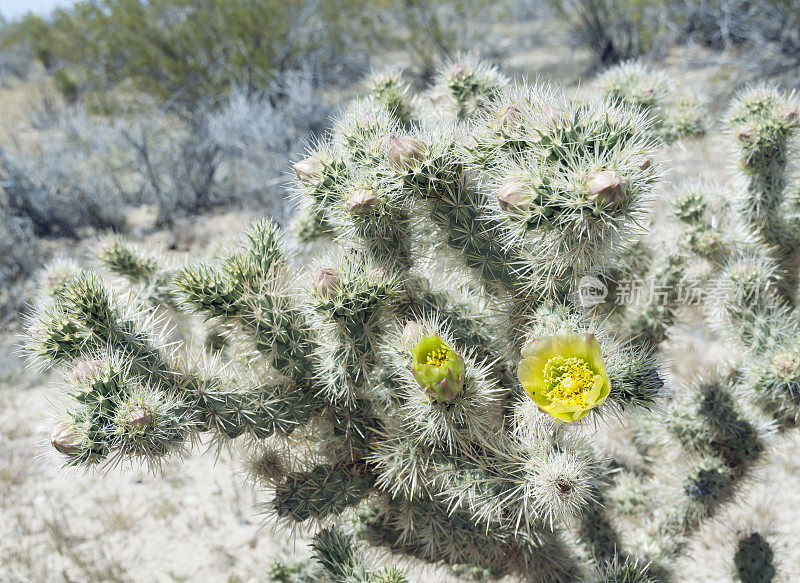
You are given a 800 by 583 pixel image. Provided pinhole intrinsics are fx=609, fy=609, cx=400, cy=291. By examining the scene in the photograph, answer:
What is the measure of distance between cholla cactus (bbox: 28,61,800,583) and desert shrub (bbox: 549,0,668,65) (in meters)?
8.27

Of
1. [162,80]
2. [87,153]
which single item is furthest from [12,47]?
[87,153]

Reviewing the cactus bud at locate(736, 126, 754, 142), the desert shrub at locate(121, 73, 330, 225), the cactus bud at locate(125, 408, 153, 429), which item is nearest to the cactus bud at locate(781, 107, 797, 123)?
the cactus bud at locate(736, 126, 754, 142)

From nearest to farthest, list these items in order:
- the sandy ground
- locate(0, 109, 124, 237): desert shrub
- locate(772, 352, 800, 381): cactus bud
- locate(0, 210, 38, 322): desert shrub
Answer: locate(772, 352, 800, 381): cactus bud < the sandy ground < locate(0, 210, 38, 322): desert shrub < locate(0, 109, 124, 237): desert shrub

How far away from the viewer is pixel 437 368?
176 cm

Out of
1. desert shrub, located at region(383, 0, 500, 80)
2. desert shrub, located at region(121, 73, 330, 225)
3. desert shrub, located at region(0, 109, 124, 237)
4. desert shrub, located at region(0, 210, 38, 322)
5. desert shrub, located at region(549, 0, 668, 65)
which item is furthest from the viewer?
desert shrub, located at region(383, 0, 500, 80)

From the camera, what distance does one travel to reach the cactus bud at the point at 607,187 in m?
1.49

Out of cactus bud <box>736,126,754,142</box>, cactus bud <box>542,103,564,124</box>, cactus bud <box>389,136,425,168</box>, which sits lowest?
cactus bud <box>736,126,754,142</box>

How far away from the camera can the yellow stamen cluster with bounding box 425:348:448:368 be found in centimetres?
180

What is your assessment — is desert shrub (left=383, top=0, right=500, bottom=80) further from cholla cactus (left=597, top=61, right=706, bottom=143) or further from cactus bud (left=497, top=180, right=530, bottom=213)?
cactus bud (left=497, top=180, right=530, bottom=213)

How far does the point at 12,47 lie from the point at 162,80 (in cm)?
1182

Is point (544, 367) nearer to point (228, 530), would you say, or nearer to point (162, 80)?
point (228, 530)

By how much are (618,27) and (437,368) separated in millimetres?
10086

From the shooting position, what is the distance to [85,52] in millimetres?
11102

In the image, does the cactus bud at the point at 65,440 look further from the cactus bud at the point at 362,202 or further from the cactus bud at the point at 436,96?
the cactus bud at the point at 436,96
